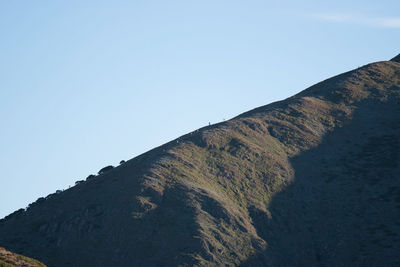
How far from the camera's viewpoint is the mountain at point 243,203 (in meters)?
69.2

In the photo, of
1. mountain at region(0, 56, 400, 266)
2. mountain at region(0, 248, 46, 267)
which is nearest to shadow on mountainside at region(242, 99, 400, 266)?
mountain at region(0, 56, 400, 266)

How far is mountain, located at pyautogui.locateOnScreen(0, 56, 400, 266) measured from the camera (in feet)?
227

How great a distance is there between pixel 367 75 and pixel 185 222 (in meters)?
66.8

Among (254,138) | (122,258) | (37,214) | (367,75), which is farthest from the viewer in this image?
(367,75)

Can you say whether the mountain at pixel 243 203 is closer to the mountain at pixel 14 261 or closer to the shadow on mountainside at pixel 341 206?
the shadow on mountainside at pixel 341 206

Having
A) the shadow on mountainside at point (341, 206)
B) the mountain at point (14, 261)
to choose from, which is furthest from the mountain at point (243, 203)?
the mountain at point (14, 261)

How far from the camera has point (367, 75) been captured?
122000 millimetres

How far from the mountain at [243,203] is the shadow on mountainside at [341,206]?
16cm

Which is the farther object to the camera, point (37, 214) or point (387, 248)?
point (37, 214)

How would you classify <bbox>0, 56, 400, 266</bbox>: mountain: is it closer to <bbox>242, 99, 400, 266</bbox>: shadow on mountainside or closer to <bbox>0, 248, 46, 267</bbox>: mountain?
<bbox>242, 99, 400, 266</bbox>: shadow on mountainside

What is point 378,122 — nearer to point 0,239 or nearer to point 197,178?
point 197,178

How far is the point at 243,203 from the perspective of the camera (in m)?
79.9

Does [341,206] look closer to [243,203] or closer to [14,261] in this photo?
[243,203]

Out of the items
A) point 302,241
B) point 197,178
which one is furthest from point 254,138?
point 302,241
